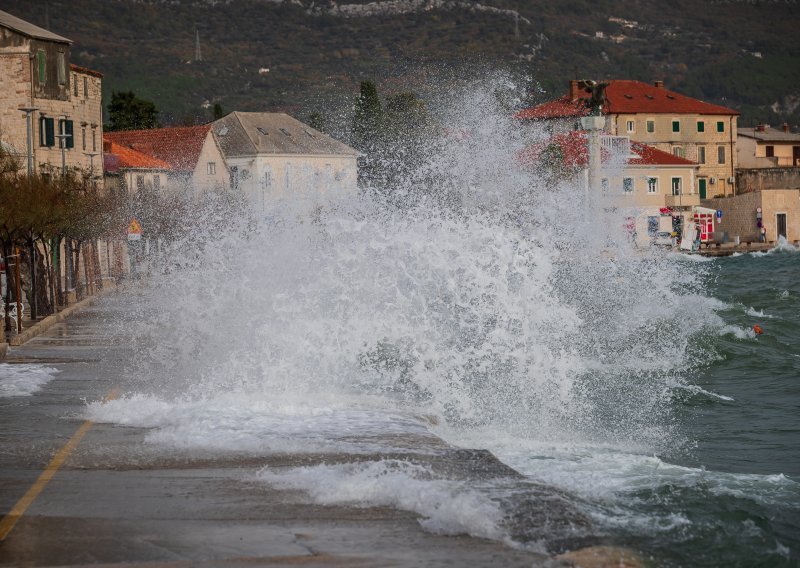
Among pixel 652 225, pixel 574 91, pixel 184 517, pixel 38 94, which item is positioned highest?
pixel 574 91

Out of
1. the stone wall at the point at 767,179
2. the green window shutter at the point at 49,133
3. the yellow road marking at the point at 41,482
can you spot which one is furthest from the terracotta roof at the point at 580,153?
the yellow road marking at the point at 41,482

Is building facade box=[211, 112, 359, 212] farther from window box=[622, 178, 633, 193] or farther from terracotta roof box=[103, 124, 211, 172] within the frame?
window box=[622, 178, 633, 193]

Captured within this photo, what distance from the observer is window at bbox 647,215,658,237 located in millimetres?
106706

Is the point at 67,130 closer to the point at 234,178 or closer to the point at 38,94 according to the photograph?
the point at 38,94

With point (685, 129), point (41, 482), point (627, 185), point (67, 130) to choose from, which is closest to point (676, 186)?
point (627, 185)

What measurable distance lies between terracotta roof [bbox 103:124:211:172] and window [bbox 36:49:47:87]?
88.3 ft

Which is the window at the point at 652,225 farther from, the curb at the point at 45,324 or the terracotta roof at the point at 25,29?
the curb at the point at 45,324

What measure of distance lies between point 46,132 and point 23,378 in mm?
43906

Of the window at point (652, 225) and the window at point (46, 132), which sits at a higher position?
the window at point (46, 132)

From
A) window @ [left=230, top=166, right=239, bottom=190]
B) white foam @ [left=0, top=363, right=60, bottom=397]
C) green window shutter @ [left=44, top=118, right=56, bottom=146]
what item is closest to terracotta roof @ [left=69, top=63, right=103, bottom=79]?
green window shutter @ [left=44, top=118, right=56, bottom=146]

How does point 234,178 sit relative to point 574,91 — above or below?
below

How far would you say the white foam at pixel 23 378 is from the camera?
17.8m

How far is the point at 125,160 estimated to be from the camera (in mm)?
81688

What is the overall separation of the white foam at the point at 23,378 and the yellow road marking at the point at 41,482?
11.1ft
